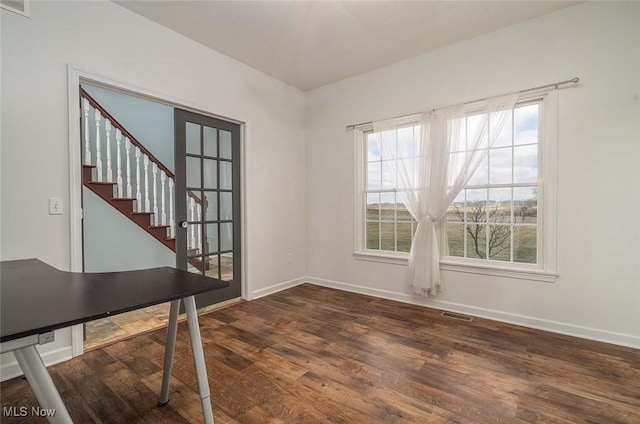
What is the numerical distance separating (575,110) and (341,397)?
295cm

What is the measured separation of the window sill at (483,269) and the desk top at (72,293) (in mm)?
2496

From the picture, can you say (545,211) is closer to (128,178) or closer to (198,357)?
(198,357)

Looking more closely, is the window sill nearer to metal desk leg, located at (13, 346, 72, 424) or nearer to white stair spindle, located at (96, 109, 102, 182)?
metal desk leg, located at (13, 346, 72, 424)

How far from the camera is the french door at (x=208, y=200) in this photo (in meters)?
2.98

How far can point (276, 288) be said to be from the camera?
3.83m

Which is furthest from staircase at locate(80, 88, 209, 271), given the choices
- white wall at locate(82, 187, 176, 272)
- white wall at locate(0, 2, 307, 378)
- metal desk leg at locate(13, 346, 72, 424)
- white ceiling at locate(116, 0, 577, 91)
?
metal desk leg at locate(13, 346, 72, 424)

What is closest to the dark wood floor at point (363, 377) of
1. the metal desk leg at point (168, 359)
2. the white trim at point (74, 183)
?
the metal desk leg at point (168, 359)

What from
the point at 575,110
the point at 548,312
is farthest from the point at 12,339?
the point at 575,110

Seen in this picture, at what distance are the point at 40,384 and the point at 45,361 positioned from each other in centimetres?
163

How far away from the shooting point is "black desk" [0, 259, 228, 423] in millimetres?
891

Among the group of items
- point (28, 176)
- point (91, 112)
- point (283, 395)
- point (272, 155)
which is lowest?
point (283, 395)

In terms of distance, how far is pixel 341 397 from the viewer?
1.72 m

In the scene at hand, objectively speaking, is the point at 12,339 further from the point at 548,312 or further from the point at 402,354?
the point at 548,312

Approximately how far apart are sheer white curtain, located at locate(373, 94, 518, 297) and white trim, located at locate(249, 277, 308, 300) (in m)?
1.61
